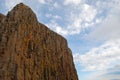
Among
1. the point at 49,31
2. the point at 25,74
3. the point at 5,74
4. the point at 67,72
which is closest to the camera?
the point at 5,74

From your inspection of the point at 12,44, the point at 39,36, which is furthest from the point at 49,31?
the point at 12,44

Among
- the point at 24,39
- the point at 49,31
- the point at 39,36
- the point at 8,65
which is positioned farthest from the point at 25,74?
the point at 49,31

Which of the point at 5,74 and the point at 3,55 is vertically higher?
the point at 3,55

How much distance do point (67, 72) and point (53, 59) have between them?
8841mm

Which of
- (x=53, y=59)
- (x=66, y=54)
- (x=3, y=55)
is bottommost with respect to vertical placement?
(x=3, y=55)

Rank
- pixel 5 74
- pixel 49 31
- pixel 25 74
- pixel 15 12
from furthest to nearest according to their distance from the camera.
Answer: pixel 49 31 → pixel 15 12 → pixel 25 74 → pixel 5 74

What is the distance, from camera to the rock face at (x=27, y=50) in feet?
181

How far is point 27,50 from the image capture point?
59969 millimetres

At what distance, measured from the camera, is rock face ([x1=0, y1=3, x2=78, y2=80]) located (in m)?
55.2

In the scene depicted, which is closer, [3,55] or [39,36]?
[3,55]

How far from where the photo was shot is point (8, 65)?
178 ft

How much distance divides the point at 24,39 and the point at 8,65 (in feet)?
28.5

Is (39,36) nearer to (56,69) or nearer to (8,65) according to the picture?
(56,69)

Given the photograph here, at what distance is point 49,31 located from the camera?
73.0 m
